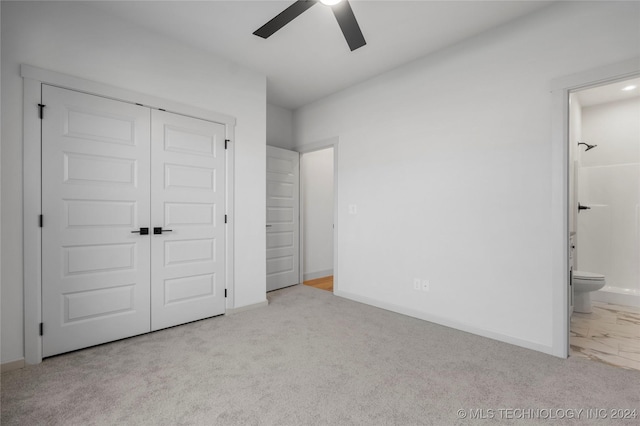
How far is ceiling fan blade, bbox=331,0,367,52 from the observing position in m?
2.01

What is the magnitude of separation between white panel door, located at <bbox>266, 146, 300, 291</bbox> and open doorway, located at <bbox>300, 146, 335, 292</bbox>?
177 mm

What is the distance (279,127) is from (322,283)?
2719 mm

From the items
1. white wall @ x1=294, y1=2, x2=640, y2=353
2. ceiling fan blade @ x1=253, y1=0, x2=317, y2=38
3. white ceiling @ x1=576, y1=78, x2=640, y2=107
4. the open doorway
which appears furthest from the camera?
the open doorway

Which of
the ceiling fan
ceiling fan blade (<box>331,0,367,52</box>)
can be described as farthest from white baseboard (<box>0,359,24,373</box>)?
ceiling fan blade (<box>331,0,367,52</box>)

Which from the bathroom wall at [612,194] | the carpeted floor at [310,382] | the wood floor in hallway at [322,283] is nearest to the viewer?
the carpeted floor at [310,382]

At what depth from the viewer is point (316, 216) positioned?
534 cm

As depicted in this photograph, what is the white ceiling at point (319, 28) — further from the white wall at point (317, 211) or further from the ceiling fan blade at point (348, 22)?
the white wall at point (317, 211)

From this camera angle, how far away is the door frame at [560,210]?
7.82 feet

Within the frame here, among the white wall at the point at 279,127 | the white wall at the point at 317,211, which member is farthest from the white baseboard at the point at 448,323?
the white wall at the point at 279,127

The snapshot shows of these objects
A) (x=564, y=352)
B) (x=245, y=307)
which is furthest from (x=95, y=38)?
(x=564, y=352)

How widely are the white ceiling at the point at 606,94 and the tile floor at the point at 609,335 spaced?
107 inches

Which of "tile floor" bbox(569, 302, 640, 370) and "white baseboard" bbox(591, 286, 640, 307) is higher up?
"white baseboard" bbox(591, 286, 640, 307)

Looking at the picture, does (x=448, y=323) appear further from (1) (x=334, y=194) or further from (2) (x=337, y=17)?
(2) (x=337, y=17)

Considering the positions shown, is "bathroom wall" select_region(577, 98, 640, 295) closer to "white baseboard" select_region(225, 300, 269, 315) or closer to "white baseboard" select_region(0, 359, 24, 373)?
"white baseboard" select_region(225, 300, 269, 315)
